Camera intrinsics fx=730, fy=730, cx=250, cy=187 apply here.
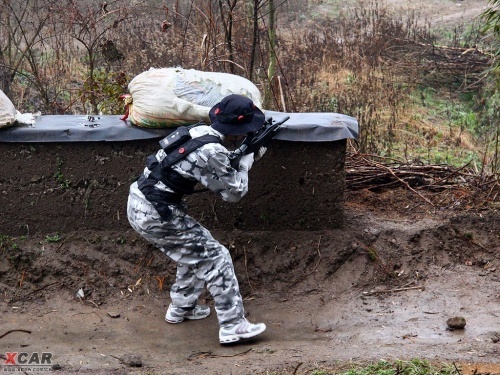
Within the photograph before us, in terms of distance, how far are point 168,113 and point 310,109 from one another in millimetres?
4822

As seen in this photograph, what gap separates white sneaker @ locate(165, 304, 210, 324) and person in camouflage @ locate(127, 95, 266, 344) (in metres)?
0.36

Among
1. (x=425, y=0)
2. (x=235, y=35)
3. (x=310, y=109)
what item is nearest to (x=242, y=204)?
(x=310, y=109)

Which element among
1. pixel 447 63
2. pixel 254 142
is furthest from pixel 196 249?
pixel 447 63

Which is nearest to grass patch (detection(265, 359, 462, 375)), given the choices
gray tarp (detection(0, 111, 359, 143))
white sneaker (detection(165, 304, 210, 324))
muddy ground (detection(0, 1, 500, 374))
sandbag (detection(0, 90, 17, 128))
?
muddy ground (detection(0, 1, 500, 374))

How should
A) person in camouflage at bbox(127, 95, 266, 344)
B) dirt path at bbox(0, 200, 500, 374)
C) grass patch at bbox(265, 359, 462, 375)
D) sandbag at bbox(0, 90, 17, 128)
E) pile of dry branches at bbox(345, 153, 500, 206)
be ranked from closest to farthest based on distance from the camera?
1. grass patch at bbox(265, 359, 462, 375)
2. person in camouflage at bbox(127, 95, 266, 344)
3. dirt path at bbox(0, 200, 500, 374)
4. sandbag at bbox(0, 90, 17, 128)
5. pile of dry branches at bbox(345, 153, 500, 206)

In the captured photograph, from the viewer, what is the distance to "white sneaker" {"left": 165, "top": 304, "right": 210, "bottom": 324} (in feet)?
17.4

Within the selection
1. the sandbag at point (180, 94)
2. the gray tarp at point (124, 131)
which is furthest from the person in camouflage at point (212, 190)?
the gray tarp at point (124, 131)

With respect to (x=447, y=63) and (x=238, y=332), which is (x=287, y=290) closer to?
(x=238, y=332)

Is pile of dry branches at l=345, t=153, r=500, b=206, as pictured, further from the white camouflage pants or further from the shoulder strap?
the shoulder strap

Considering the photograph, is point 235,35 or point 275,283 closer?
point 275,283

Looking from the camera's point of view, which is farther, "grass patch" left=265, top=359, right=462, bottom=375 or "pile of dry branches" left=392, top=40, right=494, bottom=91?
"pile of dry branches" left=392, top=40, right=494, bottom=91

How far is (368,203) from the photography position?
6398mm

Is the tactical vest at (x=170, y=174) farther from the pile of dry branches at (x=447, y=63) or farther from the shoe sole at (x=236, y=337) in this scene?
the pile of dry branches at (x=447, y=63)

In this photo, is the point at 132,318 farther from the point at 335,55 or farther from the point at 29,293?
the point at 335,55
